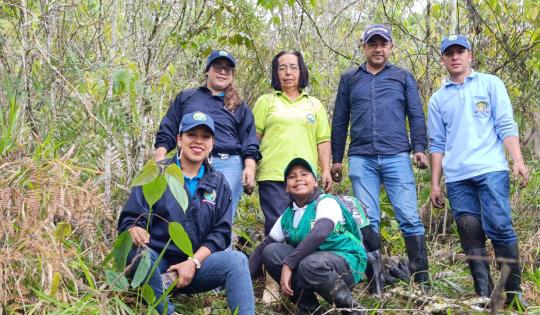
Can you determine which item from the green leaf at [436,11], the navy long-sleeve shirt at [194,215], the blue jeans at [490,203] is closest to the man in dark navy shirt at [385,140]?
the blue jeans at [490,203]

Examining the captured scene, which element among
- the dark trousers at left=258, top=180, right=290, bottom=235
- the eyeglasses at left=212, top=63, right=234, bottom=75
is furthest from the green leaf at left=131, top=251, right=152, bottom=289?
the eyeglasses at left=212, top=63, right=234, bottom=75

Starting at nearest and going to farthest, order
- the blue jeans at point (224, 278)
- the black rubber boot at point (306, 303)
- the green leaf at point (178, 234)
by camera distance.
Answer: the green leaf at point (178, 234) < the blue jeans at point (224, 278) < the black rubber boot at point (306, 303)

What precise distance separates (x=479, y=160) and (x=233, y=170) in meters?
1.66

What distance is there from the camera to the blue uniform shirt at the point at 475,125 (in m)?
4.05

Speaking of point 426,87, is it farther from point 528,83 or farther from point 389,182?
point 389,182

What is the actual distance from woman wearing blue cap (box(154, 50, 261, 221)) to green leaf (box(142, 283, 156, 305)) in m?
1.32

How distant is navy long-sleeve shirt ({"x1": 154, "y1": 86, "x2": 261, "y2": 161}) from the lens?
14.5 feet

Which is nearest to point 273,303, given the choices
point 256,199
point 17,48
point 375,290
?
point 375,290

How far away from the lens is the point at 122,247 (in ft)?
9.89

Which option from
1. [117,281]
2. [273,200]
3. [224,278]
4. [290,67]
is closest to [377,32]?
[290,67]

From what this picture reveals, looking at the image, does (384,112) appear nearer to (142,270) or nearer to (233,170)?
(233,170)

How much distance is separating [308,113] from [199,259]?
5.36 feet

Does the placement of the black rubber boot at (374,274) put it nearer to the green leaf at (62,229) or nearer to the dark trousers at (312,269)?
the dark trousers at (312,269)

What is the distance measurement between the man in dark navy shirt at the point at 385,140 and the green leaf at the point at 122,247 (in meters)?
2.01
